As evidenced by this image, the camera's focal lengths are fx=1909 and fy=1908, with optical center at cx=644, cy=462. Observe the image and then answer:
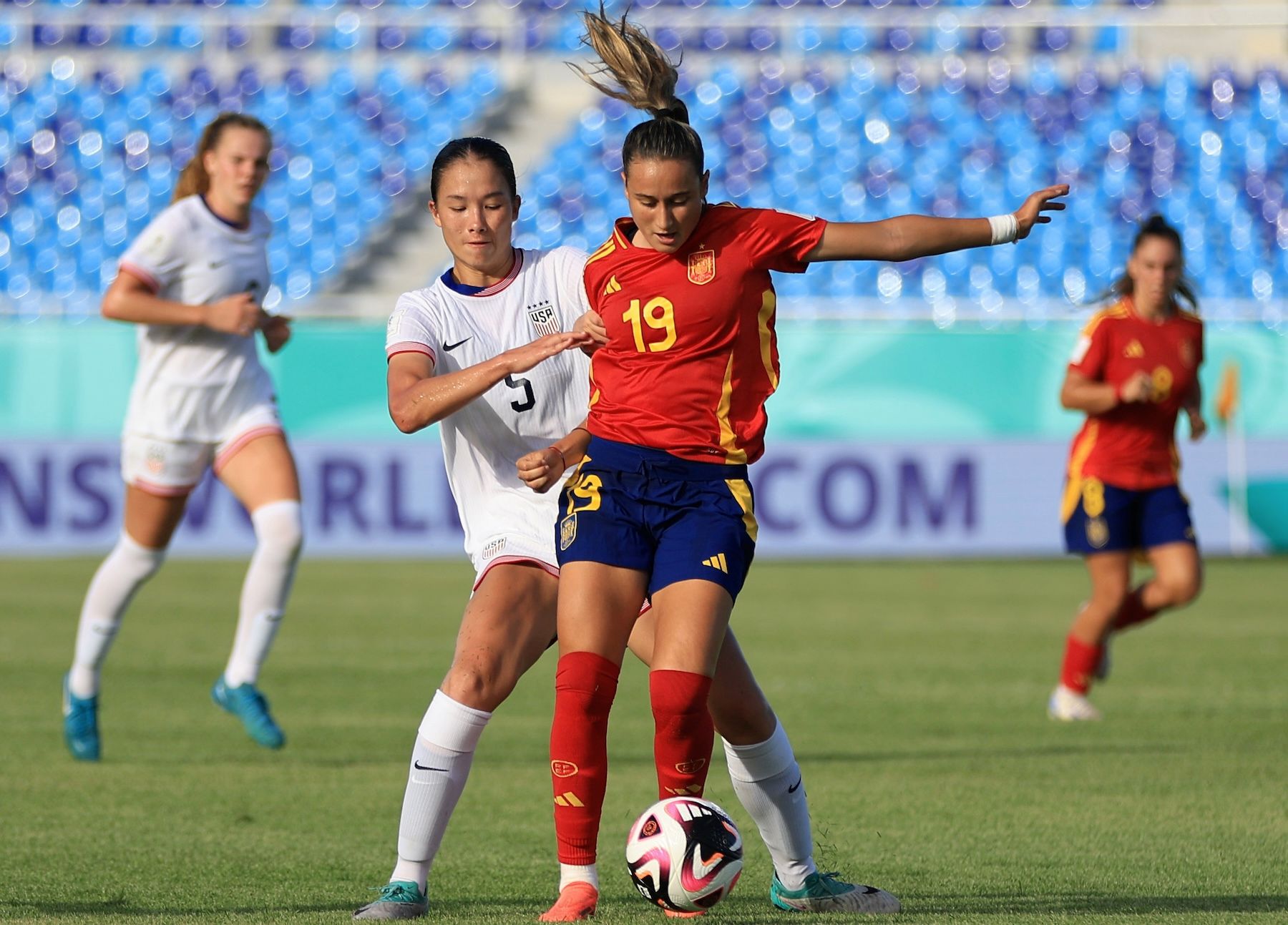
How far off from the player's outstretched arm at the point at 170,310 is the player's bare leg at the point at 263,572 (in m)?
0.53

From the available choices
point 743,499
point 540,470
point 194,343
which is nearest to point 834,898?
point 743,499

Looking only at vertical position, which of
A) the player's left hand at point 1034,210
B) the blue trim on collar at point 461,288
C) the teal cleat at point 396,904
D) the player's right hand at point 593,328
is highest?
the player's left hand at point 1034,210

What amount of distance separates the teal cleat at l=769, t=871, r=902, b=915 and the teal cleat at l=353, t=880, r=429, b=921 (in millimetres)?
877

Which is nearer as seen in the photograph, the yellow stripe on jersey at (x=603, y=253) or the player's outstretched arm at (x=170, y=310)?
the yellow stripe on jersey at (x=603, y=253)

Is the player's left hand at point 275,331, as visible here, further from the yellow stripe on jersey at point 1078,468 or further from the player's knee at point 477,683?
the yellow stripe on jersey at point 1078,468

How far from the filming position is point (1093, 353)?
28.6ft

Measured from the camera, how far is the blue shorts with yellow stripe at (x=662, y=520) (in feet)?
14.4

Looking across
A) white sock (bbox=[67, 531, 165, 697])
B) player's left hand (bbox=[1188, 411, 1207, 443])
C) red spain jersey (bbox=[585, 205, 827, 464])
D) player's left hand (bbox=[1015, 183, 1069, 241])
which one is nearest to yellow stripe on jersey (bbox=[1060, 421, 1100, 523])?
player's left hand (bbox=[1188, 411, 1207, 443])

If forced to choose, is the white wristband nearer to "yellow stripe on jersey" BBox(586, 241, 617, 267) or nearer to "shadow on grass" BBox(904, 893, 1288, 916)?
"yellow stripe on jersey" BBox(586, 241, 617, 267)

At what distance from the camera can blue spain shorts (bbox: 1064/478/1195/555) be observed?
8.57m

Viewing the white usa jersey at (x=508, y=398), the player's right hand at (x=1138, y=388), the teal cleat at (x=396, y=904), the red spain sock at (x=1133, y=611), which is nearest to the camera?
the teal cleat at (x=396, y=904)

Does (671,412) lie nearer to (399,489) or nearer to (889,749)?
(889,749)

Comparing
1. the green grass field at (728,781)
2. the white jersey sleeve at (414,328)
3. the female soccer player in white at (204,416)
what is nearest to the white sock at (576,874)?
the green grass field at (728,781)

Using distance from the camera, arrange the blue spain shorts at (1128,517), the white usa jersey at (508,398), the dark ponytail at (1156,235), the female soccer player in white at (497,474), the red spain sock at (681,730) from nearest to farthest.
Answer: the red spain sock at (681,730) → the female soccer player in white at (497,474) → the white usa jersey at (508,398) → the dark ponytail at (1156,235) → the blue spain shorts at (1128,517)
